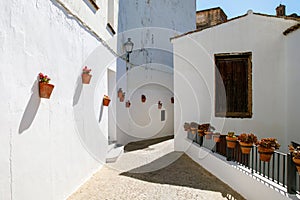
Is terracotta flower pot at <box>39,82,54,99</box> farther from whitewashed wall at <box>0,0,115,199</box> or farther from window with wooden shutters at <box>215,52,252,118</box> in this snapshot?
window with wooden shutters at <box>215,52,252,118</box>

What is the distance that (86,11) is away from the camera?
5758 millimetres

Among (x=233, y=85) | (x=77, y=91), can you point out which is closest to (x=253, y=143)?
(x=233, y=85)

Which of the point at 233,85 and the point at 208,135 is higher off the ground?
the point at 233,85

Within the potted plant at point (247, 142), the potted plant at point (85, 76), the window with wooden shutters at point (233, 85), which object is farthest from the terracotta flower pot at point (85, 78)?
the window with wooden shutters at point (233, 85)

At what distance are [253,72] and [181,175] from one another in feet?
14.2

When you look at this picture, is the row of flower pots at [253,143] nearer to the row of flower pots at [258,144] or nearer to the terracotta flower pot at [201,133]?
the row of flower pots at [258,144]

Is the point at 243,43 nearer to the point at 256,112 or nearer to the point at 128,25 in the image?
the point at 256,112

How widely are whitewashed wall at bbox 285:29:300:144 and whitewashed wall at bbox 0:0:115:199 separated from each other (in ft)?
19.5

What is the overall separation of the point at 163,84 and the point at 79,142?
7906 mm

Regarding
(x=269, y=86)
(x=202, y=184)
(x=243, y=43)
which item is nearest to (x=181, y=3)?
(x=243, y=43)

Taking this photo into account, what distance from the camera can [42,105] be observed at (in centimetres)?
358

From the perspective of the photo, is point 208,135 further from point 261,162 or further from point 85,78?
point 85,78

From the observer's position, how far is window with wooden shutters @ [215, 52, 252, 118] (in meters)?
7.96

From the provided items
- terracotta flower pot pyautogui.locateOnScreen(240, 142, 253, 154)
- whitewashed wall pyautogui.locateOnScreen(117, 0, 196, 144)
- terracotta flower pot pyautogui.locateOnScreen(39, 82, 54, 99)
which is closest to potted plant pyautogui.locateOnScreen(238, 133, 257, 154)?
terracotta flower pot pyautogui.locateOnScreen(240, 142, 253, 154)
